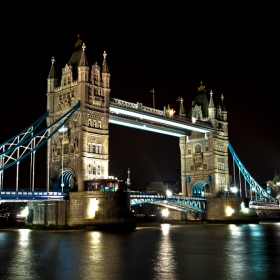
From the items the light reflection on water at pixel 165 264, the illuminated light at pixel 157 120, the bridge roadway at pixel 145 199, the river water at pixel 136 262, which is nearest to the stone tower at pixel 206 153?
the illuminated light at pixel 157 120

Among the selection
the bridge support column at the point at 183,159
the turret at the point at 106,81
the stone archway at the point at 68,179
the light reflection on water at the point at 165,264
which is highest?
the turret at the point at 106,81

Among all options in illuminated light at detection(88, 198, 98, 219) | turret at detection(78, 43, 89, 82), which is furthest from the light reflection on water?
turret at detection(78, 43, 89, 82)

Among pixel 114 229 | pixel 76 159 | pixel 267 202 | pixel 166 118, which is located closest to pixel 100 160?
pixel 76 159

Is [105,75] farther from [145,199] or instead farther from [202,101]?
[202,101]

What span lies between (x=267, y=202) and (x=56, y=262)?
84.3 meters

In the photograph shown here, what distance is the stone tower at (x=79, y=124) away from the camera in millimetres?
61219

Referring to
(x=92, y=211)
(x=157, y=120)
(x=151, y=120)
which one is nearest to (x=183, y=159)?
(x=151, y=120)

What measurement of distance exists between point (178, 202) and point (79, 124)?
87.1ft

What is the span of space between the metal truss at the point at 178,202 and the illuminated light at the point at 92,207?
12.9 m

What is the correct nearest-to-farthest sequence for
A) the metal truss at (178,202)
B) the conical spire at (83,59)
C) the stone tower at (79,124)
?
the stone tower at (79,124) → the conical spire at (83,59) → the metal truss at (178,202)

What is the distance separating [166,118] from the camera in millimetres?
75625

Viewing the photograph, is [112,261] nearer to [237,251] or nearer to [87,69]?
[237,251]

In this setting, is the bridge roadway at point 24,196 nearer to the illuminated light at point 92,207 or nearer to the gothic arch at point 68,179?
the illuminated light at point 92,207

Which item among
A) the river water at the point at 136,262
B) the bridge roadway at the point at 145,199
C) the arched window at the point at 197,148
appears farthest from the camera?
the arched window at the point at 197,148
